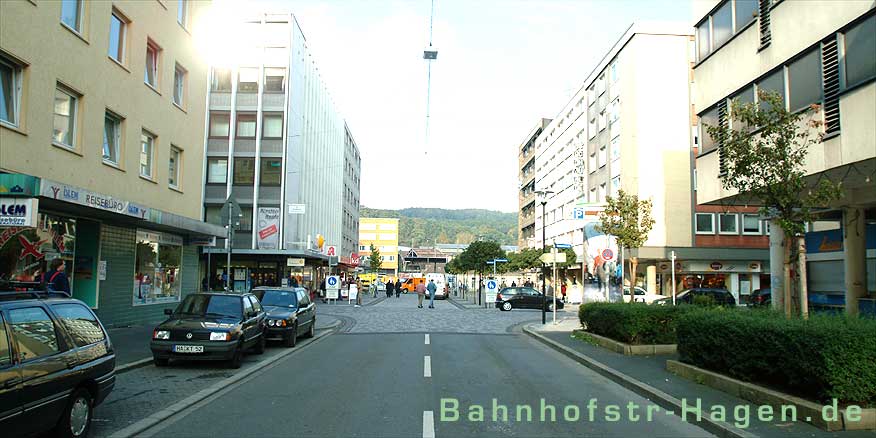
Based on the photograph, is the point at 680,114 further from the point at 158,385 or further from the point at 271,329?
the point at 158,385

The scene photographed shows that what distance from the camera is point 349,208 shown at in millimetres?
81312

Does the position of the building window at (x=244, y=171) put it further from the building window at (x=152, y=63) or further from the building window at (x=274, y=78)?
the building window at (x=152, y=63)

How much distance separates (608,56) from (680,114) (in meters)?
8.73

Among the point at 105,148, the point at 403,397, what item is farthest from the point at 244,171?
the point at 403,397

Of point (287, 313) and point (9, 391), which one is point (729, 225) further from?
point (9, 391)

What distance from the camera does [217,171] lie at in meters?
44.5

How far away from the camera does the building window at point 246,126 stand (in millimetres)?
44375

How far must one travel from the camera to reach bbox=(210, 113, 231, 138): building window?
44281 millimetres

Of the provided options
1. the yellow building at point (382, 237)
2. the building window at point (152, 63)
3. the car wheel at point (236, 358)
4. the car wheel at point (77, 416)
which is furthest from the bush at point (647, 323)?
the yellow building at point (382, 237)

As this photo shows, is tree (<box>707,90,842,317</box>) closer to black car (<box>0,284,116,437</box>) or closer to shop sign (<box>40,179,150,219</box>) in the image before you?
black car (<box>0,284,116,437</box>)

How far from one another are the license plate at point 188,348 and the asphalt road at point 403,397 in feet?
3.95

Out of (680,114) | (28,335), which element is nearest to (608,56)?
(680,114)

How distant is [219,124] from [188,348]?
35.2 meters

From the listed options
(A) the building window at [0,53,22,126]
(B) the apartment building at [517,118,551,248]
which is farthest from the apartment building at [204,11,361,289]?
(B) the apartment building at [517,118,551,248]
